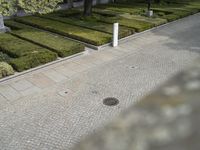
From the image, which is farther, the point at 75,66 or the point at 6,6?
the point at 75,66

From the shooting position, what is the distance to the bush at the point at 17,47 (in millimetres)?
13859

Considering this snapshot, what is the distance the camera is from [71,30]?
18.3 metres

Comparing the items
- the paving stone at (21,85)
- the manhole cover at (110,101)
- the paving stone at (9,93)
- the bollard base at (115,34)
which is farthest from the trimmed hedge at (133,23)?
the paving stone at (9,93)

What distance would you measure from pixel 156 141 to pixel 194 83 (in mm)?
262

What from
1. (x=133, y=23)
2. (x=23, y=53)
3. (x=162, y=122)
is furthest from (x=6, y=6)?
(x=162, y=122)

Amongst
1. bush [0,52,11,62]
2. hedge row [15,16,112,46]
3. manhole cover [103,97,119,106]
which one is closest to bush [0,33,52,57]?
bush [0,52,11,62]

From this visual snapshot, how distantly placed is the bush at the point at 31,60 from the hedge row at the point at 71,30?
356cm

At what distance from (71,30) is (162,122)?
17.8 metres

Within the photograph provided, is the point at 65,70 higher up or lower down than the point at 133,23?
lower down

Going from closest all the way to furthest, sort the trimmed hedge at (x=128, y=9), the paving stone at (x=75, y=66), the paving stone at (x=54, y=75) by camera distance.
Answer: the paving stone at (x=54, y=75), the paving stone at (x=75, y=66), the trimmed hedge at (x=128, y=9)

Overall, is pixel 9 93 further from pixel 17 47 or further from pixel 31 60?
pixel 17 47

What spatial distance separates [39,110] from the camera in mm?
9305

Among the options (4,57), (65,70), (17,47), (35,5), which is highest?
(35,5)

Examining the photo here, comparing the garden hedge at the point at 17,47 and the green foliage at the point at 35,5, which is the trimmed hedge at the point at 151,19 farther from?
the garden hedge at the point at 17,47
